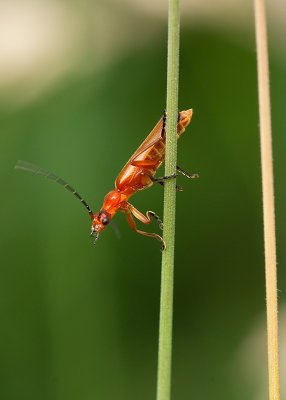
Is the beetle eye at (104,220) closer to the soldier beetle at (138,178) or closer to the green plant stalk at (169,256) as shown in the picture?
the soldier beetle at (138,178)

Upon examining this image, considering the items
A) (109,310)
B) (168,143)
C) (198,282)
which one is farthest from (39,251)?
(168,143)

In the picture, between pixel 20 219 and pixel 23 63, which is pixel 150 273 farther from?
pixel 23 63

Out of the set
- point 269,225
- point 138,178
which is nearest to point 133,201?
point 138,178

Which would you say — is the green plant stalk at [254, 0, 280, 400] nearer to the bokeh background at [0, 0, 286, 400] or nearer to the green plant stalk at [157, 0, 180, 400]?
the green plant stalk at [157, 0, 180, 400]

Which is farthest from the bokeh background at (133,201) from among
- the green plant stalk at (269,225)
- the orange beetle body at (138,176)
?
the green plant stalk at (269,225)

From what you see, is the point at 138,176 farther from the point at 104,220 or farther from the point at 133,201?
the point at 133,201
